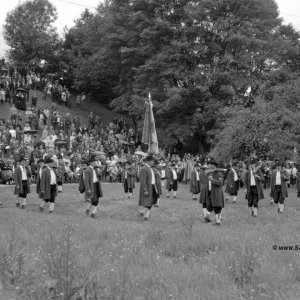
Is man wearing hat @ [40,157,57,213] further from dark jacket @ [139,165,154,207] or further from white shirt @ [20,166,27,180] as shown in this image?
dark jacket @ [139,165,154,207]

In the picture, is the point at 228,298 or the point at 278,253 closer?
the point at 228,298

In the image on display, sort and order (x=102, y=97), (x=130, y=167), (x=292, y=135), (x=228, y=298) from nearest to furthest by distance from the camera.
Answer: (x=228, y=298), (x=130, y=167), (x=292, y=135), (x=102, y=97)

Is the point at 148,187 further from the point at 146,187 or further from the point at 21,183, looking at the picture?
the point at 21,183

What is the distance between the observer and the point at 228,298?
6648mm

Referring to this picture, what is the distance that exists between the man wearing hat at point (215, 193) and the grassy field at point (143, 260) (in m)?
0.46

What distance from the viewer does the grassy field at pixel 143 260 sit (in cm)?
650

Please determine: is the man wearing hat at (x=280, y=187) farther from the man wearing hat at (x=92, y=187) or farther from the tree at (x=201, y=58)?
the tree at (x=201, y=58)

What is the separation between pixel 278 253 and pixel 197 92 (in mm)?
29174

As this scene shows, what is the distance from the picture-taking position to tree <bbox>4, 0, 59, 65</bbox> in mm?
52906

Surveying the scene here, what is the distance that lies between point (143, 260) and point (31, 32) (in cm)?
4852

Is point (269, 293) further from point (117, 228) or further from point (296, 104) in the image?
point (296, 104)

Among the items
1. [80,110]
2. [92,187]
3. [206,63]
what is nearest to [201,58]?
[206,63]

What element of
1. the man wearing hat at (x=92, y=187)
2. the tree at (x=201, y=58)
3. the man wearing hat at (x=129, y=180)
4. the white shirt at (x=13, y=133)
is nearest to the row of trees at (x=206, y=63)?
the tree at (x=201, y=58)

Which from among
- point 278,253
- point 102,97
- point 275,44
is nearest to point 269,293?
point 278,253
